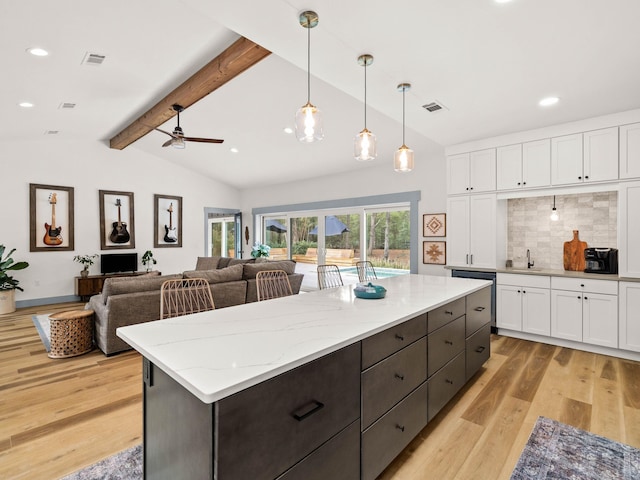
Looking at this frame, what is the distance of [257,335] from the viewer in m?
1.50

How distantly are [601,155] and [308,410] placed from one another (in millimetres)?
4133

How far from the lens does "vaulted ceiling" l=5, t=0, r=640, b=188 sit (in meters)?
2.04

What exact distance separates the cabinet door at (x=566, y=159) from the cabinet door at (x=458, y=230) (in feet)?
3.42

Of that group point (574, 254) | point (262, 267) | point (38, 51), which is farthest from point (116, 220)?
point (574, 254)

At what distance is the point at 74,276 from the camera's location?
667 centimetres

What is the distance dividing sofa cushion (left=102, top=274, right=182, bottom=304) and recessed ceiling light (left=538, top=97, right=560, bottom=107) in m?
4.53

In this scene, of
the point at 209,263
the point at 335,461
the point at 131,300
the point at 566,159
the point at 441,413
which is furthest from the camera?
the point at 209,263

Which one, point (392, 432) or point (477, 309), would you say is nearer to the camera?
point (392, 432)

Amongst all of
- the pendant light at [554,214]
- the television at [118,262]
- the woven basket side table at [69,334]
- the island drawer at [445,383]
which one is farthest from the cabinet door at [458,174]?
the television at [118,262]

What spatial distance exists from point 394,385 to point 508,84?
2703 millimetres

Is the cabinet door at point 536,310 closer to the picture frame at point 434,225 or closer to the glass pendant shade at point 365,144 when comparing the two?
the picture frame at point 434,225

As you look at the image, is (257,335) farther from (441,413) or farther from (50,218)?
(50,218)

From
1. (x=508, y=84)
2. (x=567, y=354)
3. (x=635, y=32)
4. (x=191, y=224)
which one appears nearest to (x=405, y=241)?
(x=567, y=354)

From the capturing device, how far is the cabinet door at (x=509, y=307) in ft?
13.4
